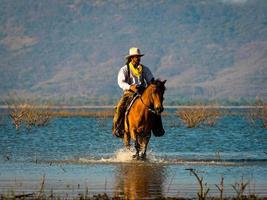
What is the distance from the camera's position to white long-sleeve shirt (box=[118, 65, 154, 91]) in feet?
67.2

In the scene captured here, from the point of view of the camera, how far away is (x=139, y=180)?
53.0 ft

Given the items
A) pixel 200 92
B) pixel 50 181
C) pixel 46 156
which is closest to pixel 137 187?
pixel 50 181

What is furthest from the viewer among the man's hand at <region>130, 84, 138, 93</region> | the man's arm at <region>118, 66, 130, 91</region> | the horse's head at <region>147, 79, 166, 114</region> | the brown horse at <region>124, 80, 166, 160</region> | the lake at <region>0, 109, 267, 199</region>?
the man's arm at <region>118, 66, 130, 91</region>

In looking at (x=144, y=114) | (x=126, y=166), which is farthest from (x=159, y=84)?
(x=126, y=166)

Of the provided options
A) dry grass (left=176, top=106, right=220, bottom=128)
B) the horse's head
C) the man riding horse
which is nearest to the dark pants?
the man riding horse

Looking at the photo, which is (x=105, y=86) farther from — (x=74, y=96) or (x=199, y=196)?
(x=199, y=196)

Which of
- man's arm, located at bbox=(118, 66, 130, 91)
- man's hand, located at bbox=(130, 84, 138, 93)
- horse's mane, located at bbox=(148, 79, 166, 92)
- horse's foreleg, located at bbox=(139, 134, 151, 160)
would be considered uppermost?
man's arm, located at bbox=(118, 66, 130, 91)

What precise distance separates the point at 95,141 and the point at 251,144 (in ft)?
15.9

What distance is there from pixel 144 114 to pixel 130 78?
4.00 feet

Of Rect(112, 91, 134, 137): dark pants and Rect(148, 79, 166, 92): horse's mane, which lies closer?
Rect(148, 79, 166, 92): horse's mane

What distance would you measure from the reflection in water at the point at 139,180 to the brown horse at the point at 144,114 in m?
0.57

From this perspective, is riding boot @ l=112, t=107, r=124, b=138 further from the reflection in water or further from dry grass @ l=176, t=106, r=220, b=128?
dry grass @ l=176, t=106, r=220, b=128

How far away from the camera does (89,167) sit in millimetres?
18891

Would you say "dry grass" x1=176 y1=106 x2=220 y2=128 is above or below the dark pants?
above
